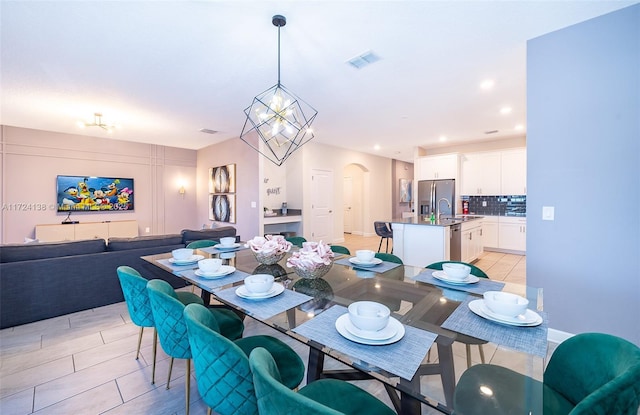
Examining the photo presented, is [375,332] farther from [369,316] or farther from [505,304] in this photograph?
[505,304]

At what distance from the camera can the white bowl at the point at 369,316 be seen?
962 millimetres

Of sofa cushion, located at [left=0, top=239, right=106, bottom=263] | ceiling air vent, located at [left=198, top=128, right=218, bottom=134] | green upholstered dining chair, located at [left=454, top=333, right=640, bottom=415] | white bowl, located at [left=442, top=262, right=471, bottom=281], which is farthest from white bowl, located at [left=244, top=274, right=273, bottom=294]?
ceiling air vent, located at [left=198, top=128, right=218, bottom=134]

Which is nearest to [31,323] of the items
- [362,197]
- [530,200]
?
[530,200]

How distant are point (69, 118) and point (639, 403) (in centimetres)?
673

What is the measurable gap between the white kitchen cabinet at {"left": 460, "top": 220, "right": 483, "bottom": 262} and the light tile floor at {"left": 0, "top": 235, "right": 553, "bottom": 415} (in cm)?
362

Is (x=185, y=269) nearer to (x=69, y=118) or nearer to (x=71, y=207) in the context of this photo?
(x=69, y=118)

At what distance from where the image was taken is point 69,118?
15.3 ft

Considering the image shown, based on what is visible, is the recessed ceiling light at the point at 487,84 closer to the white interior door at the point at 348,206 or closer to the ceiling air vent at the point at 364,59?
the ceiling air vent at the point at 364,59

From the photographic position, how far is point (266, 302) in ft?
4.37

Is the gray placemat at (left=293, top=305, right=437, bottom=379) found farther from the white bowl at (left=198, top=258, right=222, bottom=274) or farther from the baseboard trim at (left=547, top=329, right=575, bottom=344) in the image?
the baseboard trim at (left=547, top=329, right=575, bottom=344)

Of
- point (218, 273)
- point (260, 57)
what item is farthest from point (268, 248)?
point (260, 57)

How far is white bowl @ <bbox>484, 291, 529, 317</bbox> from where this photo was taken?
3.49ft

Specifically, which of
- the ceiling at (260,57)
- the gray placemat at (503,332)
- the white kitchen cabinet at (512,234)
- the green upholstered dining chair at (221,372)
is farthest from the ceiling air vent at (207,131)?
the white kitchen cabinet at (512,234)

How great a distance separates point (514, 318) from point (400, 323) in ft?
A: 1.51
